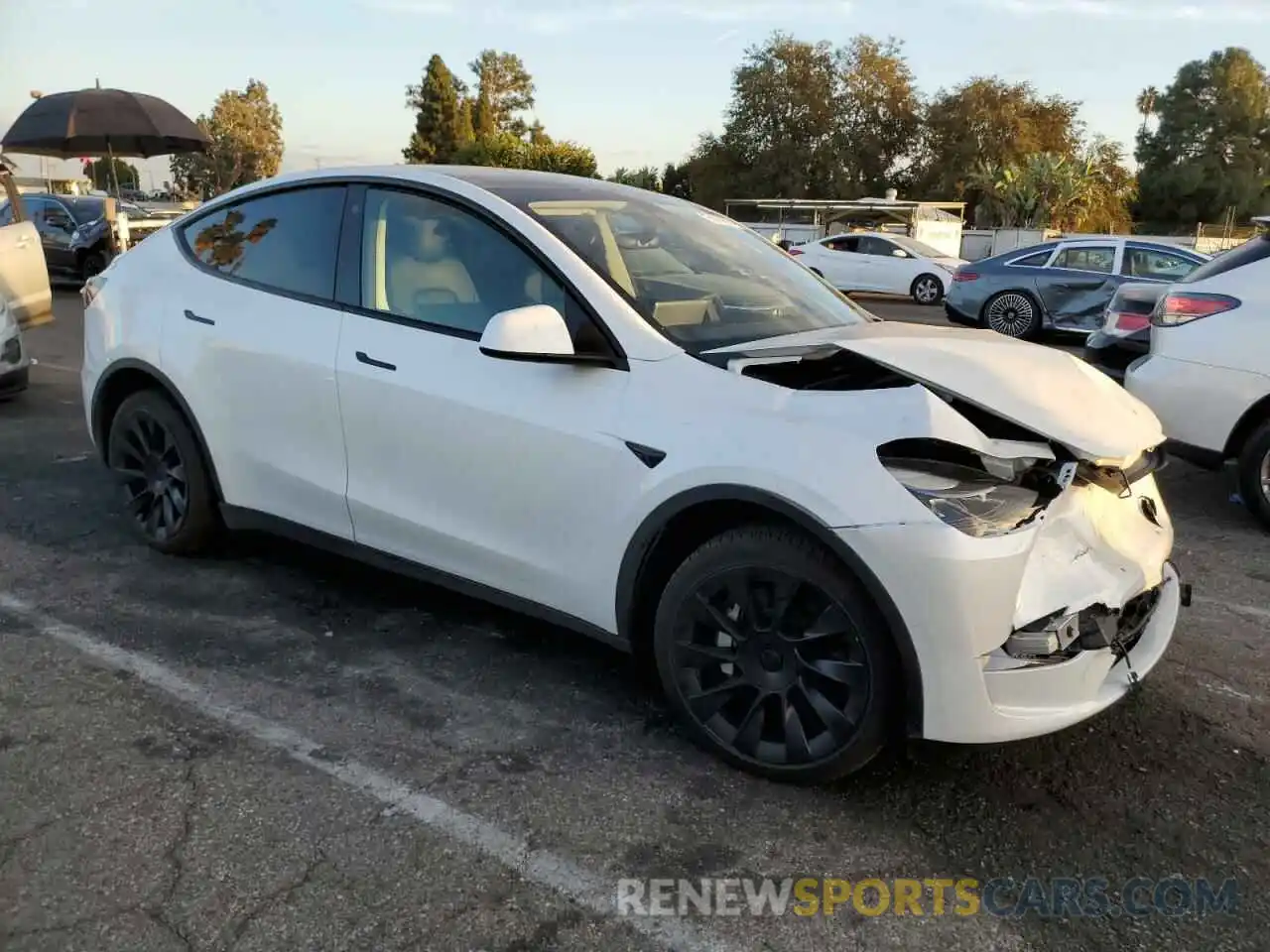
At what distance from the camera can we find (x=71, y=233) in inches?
654

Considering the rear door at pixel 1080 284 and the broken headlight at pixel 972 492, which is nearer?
the broken headlight at pixel 972 492

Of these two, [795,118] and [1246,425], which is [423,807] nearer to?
[1246,425]

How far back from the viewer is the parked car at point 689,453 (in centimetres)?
257

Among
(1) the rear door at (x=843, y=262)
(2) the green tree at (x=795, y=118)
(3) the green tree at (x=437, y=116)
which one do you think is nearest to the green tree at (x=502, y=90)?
(3) the green tree at (x=437, y=116)

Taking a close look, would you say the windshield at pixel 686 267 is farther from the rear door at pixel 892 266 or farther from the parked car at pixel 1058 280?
the rear door at pixel 892 266

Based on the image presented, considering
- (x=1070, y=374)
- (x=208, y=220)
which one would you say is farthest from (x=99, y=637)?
(x=1070, y=374)

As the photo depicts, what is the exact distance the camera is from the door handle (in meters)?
3.43

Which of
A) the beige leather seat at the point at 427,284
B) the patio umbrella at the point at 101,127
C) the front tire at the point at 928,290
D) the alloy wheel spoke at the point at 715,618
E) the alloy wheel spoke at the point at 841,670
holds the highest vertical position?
the patio umbrella at the point at 101,127

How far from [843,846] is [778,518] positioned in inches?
32.6

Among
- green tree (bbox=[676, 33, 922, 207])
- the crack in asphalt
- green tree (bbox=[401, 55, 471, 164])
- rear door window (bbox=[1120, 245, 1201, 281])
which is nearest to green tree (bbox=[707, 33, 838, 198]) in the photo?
green tree (bbox=[676, 33, 922, 207])

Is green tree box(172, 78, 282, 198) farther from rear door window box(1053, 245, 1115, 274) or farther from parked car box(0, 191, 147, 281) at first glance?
rear door window box(1053, 245, 1115, 274)

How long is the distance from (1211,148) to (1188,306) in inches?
2606

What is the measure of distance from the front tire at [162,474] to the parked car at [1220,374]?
14.7 feet

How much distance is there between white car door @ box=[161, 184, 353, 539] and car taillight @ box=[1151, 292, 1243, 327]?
4.09 metres
